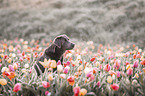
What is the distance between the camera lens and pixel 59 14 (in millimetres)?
8539

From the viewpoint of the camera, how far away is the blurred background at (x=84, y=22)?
6.56m

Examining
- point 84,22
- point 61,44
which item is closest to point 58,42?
point 61,44

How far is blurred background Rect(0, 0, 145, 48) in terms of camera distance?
21.5 ft

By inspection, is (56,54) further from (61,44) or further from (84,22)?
(84,22)

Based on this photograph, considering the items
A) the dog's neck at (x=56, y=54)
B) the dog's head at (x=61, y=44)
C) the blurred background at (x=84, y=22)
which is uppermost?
the blurred background at (x=84, y=22)

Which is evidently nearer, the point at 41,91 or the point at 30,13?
the point at 41,91

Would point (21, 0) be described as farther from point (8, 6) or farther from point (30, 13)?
point (30, 13)

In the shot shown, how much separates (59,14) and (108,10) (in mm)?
3444

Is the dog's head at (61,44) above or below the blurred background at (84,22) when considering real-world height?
below

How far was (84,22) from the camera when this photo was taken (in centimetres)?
768

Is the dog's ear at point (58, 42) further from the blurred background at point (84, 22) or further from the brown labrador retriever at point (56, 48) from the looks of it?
the blurred background at point (84, 22)

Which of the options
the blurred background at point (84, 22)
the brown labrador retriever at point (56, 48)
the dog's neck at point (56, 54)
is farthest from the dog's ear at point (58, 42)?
the blurred background at point (84, 22)

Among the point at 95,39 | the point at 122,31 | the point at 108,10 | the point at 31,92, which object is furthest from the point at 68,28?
the point at 31,92

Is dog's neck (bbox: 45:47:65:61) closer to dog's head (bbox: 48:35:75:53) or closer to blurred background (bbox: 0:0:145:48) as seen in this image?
dog's head (bbox: 48:35:75:53)
